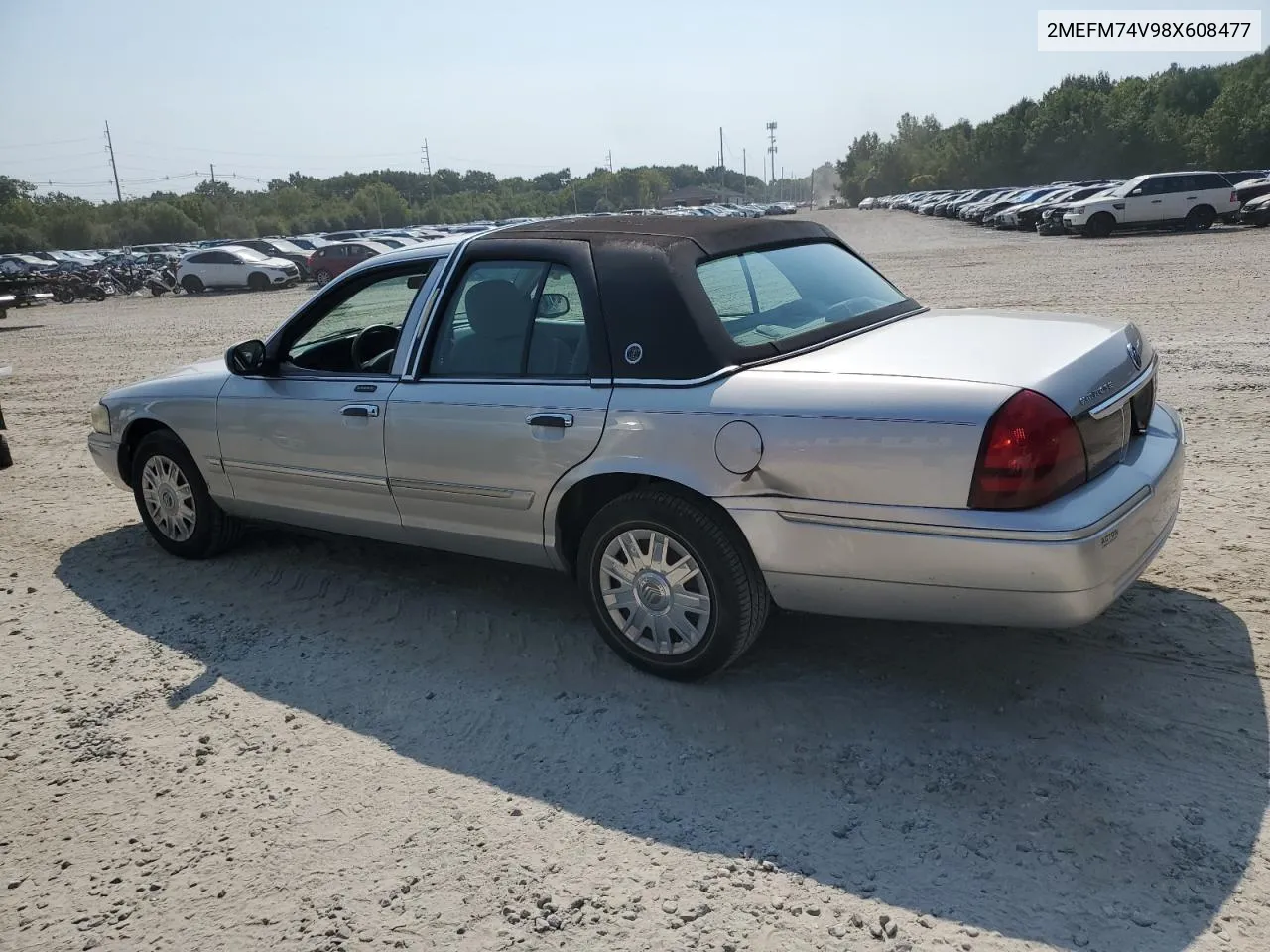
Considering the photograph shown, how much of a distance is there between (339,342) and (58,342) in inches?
677

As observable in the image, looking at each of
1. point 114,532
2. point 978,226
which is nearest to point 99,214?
point 978,226

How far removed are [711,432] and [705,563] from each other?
1.53 feet

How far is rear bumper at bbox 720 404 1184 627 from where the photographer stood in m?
3.13

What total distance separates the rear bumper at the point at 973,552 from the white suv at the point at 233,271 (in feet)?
106

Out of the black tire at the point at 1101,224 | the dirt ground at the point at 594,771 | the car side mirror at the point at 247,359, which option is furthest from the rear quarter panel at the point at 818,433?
the black tire at the point at 1101,224

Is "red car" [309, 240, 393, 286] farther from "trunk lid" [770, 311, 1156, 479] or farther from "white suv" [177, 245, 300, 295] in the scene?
"trunk lid" [770, 311, 1156, 479]

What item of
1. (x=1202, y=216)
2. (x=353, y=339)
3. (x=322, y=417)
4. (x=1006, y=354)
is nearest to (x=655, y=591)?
(x=1006, y=354)

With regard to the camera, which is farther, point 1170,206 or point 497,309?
point 1170,206

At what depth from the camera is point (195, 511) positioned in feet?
18.4

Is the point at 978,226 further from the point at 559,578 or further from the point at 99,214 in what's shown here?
the point at 99,214

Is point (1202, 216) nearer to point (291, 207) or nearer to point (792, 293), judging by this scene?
point (792, 293)

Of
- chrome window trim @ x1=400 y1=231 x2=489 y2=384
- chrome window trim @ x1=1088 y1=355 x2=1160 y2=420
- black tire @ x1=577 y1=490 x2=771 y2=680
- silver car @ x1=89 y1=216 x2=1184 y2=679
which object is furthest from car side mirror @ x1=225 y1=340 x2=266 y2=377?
chrome window trim @ x1=1088 y1=355 x2=1160 y2=420

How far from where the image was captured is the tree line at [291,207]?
87688 millimetres

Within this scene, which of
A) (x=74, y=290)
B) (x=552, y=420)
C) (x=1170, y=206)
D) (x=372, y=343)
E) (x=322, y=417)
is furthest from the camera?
(x=74, y=290)
